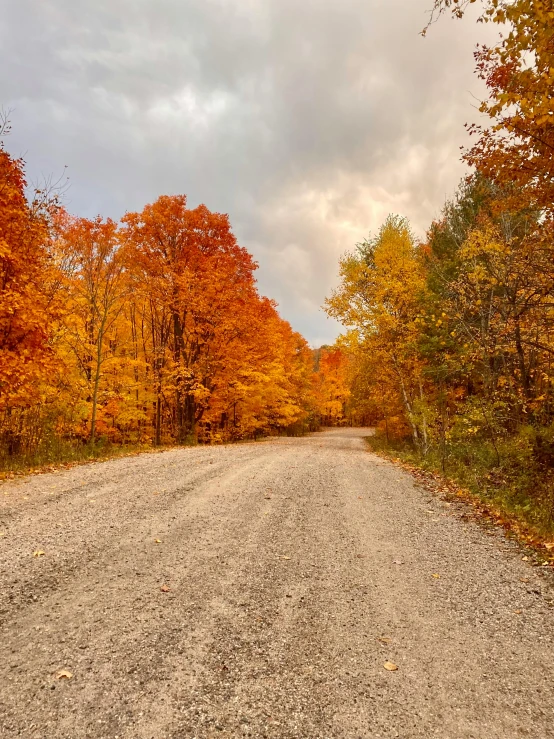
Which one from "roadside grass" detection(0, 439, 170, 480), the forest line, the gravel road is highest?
the forest line

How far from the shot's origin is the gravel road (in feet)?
8.04

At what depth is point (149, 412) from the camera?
61.8 feet

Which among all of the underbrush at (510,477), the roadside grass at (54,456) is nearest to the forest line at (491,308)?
the underbrush at (510,477)

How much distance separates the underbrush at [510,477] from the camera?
6461 mm

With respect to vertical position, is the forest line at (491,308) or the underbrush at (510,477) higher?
the forest line at (491,308)

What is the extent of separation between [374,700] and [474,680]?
796 mm

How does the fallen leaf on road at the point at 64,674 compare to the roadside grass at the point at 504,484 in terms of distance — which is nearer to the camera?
the fallen leaf on road at the point at 64,674

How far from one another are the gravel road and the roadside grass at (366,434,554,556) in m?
0.67

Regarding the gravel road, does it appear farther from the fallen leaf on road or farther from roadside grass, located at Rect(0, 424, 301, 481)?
roadside grass, located at Rect(0, 424, 301, 481)

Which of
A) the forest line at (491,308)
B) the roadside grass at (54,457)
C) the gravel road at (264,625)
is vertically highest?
the forest line at (491,308)

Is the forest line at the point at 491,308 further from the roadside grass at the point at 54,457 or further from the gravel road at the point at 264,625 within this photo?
the roadside grass at the point at 54,457

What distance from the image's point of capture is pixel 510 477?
855cm

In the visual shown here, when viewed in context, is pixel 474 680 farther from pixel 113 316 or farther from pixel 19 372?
pixel 113 316

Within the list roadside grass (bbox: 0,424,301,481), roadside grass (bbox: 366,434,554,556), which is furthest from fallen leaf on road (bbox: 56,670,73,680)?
roadside grass (bbox: 0,424,301,481)
